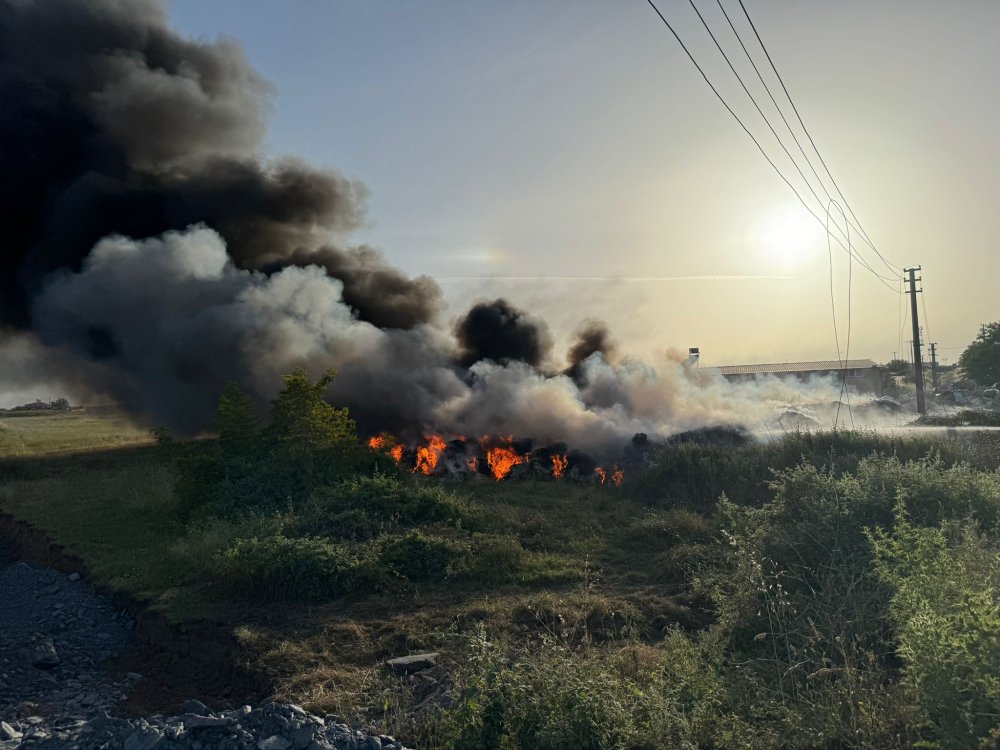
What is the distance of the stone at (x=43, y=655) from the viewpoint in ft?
28.6

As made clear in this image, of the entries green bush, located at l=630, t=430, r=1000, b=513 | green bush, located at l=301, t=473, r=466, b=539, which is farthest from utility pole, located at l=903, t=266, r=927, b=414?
green bush, located at l=301, t=473, r=466, b=539

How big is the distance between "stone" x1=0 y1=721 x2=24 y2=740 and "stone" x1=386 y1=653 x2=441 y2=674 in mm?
3474

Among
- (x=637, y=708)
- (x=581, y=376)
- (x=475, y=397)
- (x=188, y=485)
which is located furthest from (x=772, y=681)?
(x=581, y=376)

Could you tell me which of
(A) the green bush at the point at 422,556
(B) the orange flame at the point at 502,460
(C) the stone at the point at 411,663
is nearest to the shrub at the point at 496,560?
(A) the green bush at the point at 422,556

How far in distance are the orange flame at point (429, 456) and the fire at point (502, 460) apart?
1547 mm

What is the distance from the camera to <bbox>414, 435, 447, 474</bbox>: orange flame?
70.4ft

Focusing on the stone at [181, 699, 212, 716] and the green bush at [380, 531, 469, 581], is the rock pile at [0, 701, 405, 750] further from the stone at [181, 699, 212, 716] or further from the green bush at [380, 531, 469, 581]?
the green bush at [380, 531, 469, 581]

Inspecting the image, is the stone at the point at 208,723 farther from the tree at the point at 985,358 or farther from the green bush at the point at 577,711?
the tree at the point at 985,358

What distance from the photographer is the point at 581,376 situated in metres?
31.2

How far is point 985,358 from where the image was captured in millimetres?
57531

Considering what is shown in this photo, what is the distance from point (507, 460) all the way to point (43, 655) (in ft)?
46.6

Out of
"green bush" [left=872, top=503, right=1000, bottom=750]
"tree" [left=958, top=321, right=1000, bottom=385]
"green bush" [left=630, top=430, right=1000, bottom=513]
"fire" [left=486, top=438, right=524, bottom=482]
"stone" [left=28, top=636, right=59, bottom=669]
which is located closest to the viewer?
"green bush" [left=872, top=503, right=1000, bottom=750]

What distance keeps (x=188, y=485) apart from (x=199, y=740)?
9.68 meters

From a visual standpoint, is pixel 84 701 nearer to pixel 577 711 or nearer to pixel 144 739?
pixel 144 739
